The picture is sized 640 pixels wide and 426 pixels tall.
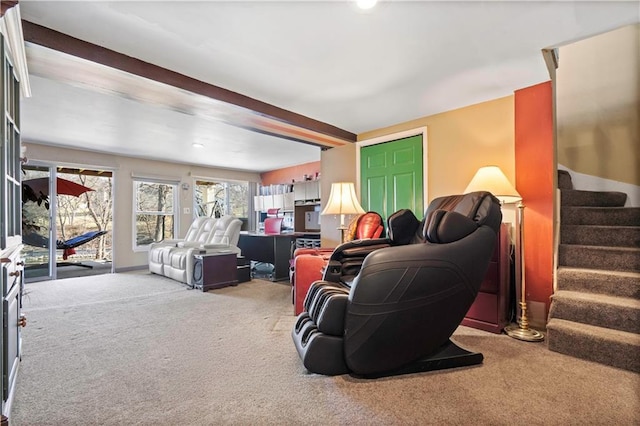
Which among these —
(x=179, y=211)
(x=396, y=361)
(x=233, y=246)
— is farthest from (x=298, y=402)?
(x=179, y=211)

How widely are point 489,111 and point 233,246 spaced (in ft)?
12.2

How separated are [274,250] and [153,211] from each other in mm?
3288

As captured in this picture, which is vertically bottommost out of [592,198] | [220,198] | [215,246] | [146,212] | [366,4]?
[215,246]

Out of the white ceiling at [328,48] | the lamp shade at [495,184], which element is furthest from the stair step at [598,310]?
the white ceiling at [328,48]

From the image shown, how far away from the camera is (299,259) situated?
294cm

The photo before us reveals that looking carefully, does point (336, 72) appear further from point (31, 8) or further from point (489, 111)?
point (31, 8)

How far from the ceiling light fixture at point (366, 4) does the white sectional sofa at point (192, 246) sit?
3.57 meters

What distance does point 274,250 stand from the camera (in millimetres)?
4840

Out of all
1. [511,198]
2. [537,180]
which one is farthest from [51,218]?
[537,180]

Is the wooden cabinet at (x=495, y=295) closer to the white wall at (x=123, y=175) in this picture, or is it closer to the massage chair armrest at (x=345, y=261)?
the massage chair armrest at (x=345, y=261)

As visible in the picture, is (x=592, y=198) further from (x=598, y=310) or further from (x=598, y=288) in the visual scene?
(x=598, y=310)

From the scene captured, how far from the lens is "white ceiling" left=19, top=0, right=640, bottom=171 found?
184 cm

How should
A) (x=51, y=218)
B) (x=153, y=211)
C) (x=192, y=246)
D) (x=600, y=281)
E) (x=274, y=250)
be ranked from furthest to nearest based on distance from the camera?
(x=153, y=211)
(x=51, y=218)
(x=192, y=246)
(x=274, y=250)
(x=600, y=281)

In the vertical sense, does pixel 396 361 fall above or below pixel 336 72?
below
